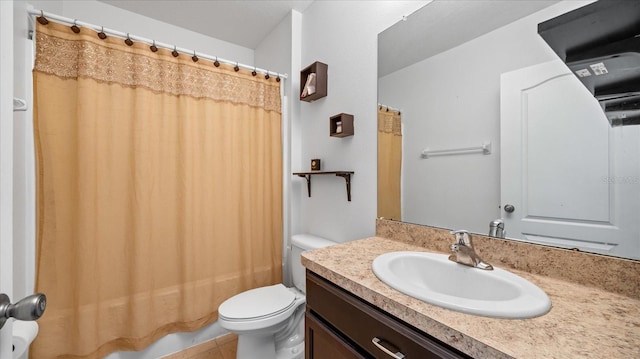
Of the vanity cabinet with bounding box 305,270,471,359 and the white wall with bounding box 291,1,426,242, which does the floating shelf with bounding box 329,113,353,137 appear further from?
the vanity cabinet with bounding box 305,270,471,359

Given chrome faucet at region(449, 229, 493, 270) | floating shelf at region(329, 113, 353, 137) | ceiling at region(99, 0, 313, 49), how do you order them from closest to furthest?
chrome faucet at region(449, 229, 493, 270) < floating shelf at region(329, 113, 353, 137) < ceiling at region(99, 0, 313, 49)

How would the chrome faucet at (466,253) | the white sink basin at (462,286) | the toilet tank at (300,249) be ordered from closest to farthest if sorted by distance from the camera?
the white sink basin at (462,286) → the chrome faucet at (466,253) → the toilet tank at (300,249)

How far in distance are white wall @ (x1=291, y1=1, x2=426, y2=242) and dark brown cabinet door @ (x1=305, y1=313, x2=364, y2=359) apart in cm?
60

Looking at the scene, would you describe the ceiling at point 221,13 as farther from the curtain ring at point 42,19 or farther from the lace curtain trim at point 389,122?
the lace curtain trim at point 389,122

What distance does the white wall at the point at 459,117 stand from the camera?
89cm

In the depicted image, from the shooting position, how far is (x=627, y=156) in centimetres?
69

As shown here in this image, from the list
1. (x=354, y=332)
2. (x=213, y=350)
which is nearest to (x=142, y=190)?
(x=213, y=350)

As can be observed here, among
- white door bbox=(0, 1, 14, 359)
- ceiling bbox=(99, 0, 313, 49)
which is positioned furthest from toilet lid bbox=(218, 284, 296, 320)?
ceiling bbox=(99, 0, 313, 49)

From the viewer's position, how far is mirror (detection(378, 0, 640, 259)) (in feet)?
2.37

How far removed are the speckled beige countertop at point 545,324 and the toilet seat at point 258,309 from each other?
754 mm

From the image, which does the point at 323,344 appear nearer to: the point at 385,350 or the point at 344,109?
the point at 385,350

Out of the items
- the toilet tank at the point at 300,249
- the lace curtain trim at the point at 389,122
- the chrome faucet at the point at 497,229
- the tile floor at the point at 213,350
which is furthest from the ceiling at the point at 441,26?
the tile floor at the point at 213,350

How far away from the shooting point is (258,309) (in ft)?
4.43

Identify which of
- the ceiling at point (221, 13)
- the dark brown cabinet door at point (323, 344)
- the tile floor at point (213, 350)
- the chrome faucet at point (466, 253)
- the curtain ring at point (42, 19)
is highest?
the ceiling at point (221, 13)
